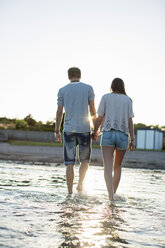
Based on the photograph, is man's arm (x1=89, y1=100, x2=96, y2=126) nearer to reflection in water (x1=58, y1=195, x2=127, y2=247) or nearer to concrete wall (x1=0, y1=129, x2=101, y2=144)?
reflection in water (x1=58, y1=195, x2=127, y2=247)

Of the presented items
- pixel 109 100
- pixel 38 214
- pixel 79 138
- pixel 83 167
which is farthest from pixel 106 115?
pixel 38 214

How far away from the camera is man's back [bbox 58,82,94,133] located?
205 inches

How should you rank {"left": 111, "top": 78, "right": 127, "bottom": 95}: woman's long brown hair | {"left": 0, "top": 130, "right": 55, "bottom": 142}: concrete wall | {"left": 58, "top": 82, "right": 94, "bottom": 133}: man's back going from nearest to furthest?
{"left": 111, "top": 78, "right": 127, "bottom": 95}: woman's long brown hair
{"left": 58, "top": 82, "right": 94, "bottom": 133}: man's back
{"left": 0, "top": 130, "right": 55, "bottom": 142}: concrete wall

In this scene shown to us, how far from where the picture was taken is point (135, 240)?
283 cm

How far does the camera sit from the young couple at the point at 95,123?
4.87 metres

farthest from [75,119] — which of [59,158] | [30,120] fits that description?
[30,120]

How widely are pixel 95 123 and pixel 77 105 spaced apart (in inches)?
16.8

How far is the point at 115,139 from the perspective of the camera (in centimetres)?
479

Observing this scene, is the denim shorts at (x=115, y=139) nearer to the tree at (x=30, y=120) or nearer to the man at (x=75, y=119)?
the man at (x=75, y=119)

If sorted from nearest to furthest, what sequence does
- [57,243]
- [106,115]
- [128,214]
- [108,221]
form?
[57,243], [108,221], [128,214], [106,115]

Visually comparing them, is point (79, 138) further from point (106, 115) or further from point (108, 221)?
point (108, 221)

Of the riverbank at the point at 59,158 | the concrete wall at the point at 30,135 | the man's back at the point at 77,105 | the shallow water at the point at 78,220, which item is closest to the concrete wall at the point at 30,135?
the concrete wall at the point at 30,135

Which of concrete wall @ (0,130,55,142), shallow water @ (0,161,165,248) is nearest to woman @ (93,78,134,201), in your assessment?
shallow water @ (0,161,165,248)

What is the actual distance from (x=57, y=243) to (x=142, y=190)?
3.80 m
